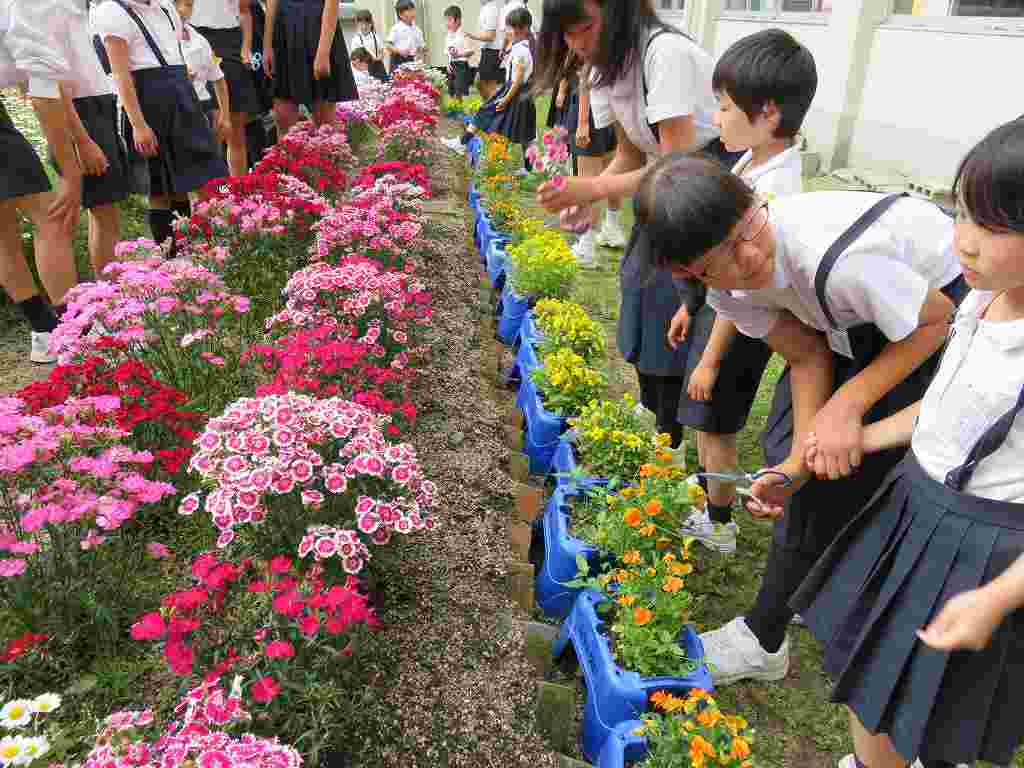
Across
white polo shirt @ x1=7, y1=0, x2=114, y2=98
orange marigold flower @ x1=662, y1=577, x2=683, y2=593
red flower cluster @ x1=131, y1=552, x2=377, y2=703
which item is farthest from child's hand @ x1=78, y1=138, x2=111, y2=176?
orange marigold flower @ x1=662, y1=577, x2=683, y2=593

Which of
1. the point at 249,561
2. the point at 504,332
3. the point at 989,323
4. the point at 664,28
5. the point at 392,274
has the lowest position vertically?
the point at 504,332

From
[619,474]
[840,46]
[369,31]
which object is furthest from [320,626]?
[369,31]

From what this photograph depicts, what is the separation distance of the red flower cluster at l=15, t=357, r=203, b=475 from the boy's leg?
1.60 m

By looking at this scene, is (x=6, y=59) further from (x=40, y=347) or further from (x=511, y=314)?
(x=511, y=314)

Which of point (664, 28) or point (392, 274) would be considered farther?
point (392, 274)

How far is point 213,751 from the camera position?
1.11 meters

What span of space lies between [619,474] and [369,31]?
9694 mm

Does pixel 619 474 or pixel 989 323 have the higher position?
pixel 989 323

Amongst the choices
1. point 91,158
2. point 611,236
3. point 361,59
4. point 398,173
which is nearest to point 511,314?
point 398,173

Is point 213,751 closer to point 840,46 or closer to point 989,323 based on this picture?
point 989,323

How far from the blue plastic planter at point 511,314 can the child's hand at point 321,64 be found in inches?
86.3

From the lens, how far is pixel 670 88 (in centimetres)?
205

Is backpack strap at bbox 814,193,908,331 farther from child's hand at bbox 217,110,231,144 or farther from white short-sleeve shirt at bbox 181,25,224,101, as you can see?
child's hand at bbox 217,110,231,144

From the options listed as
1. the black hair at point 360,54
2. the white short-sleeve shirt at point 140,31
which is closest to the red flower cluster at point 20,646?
the white short-sleeve shirt at point 140,31
